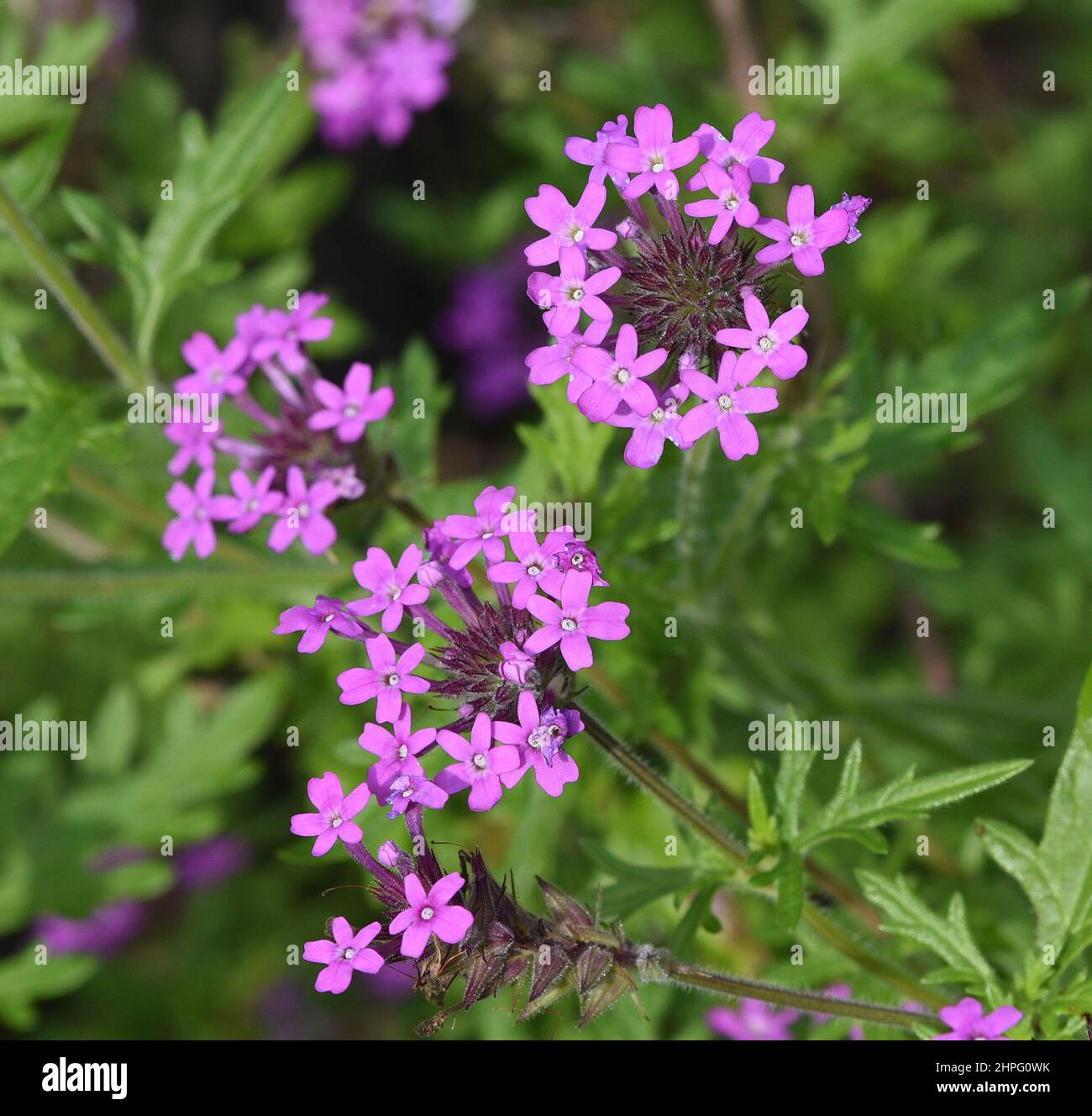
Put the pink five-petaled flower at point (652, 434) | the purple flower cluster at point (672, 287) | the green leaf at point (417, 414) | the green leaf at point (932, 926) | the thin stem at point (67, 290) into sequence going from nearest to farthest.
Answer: the purple flower cluster at point (672, 287), the pink five-petaled flower at point (652, 434), the green leaf at point (932, 926), the thin stem at point (67, 290), the green leaf at point (417, 414)

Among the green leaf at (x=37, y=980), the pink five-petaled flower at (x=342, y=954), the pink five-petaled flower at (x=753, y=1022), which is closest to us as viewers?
the pink five-petaled flower at (x=342, y=954)

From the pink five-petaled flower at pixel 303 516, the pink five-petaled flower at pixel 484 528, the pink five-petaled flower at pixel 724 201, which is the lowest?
the pink five-petaled flower at pixel 484 528

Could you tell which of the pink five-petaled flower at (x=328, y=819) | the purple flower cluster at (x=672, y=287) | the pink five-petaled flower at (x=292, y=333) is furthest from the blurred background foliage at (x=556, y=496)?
the purple flower cluster at (x=672, y=287)

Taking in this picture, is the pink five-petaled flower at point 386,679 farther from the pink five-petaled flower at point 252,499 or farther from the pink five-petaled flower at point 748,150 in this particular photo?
the pink five-petaled flower at point 748,150

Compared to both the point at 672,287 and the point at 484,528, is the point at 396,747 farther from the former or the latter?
the point at 672,287

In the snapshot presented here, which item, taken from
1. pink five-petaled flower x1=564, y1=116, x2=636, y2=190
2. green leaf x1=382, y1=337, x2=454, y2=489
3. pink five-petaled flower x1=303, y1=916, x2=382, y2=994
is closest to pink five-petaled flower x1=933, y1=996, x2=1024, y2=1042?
pink five-petaled flower x1=303, y1=916, x2=382, y2=994

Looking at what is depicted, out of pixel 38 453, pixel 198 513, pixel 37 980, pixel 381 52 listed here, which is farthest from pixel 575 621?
pixel 381 52
